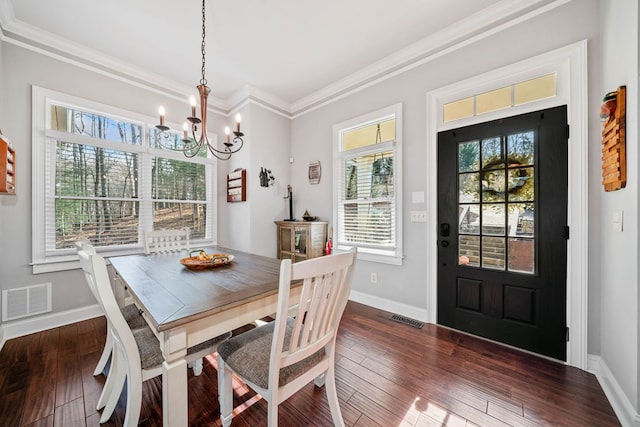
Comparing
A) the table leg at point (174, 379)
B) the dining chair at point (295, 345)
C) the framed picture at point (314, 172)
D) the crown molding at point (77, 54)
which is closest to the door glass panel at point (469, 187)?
the dining chair at point (295, 345)

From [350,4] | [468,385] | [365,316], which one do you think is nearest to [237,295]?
[468,385]

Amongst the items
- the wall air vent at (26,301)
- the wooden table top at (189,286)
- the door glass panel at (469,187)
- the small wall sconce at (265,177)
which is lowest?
the wall air vent at (26,301)

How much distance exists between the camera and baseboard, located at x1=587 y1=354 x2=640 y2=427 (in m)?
1.30

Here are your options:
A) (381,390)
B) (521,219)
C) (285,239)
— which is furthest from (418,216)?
(285,239)

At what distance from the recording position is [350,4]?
6.90 ft

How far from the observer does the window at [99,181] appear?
2484 mm

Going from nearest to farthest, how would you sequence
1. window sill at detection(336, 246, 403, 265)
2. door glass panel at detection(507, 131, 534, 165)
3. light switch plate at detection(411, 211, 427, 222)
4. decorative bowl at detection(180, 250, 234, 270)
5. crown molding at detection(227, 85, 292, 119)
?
decorative bowl at detection(180, 250, 234, 270), door glass panel at detection(507, 131, 534, 165), light switch plate at detection(411, 211, 427, 222), window sill at detection(336, 246, 403, 265), crown molding at detection(227, 85, 292, 119)

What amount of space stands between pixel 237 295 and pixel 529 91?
9.24 feet

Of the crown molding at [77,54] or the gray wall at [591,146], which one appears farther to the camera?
the crown molding at [77,54]

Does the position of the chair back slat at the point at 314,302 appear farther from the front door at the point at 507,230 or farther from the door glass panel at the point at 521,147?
the door glass panel at the point at 521,147

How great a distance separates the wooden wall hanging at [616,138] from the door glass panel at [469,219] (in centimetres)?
85

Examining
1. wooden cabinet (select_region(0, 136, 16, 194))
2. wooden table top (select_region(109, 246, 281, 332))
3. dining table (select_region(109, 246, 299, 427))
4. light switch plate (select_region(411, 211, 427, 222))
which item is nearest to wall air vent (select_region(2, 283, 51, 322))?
wooden cabinet (select_region(0, 136, 16, 194))

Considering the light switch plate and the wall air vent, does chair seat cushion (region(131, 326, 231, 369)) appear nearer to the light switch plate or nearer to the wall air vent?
the wall air vent

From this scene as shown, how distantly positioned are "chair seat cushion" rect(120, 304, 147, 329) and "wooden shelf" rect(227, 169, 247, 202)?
2.07m
